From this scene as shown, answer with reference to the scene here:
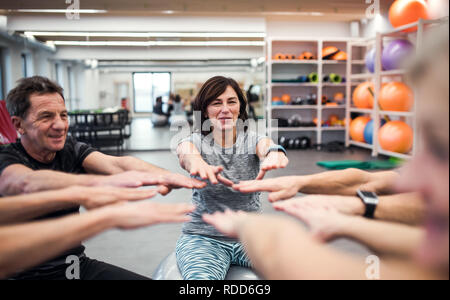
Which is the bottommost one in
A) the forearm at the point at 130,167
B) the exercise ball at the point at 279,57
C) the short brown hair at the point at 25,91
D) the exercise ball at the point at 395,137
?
the exercise ball at the point at 395,137

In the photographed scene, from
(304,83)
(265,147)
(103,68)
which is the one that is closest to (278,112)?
(304,83)

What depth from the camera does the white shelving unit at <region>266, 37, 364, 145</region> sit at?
7.11m

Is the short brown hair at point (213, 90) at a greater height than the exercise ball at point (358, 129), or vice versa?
the short brown hair at point (213, 90)

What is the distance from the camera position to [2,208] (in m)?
0.56

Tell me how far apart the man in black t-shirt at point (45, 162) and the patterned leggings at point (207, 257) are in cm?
40

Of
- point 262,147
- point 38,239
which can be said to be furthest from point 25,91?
point 262,147

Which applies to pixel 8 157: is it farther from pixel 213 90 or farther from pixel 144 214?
pixel 213 90

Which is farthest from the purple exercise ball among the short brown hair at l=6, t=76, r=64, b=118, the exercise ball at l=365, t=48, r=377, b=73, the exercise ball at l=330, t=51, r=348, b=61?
the short brown hair at l=6, t=76, r=64, b=118

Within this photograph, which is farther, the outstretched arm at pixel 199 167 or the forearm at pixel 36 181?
the outstretched arm at pixel 199 167

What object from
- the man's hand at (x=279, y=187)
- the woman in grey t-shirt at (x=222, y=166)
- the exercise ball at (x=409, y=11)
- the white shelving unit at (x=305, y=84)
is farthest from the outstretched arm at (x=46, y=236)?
the white shelving unit at (x=305, y=84)

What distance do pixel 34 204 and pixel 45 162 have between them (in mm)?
320

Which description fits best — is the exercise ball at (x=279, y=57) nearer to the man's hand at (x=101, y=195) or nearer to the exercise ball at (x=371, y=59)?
the exercise ball at (x=371, y=59)

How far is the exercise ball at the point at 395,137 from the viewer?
4730 millimetres
